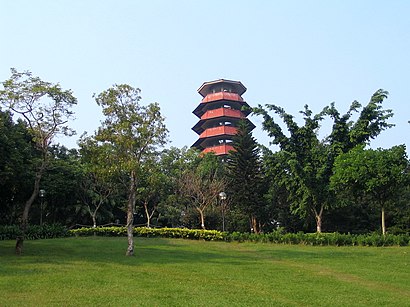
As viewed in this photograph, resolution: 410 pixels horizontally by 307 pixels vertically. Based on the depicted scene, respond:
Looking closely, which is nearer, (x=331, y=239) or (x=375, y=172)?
(x=331, y=239)

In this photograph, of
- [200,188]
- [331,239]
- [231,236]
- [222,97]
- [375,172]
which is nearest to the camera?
[331,239]

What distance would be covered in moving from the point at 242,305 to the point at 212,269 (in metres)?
5.07

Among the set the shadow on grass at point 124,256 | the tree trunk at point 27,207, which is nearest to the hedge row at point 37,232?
the shadow on grass at point 124,256

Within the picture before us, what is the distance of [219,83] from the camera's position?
1933 inches

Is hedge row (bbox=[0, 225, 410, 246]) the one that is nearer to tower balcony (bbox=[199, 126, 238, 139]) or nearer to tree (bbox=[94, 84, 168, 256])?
tree (bbox=[94, 84, 168, 256])

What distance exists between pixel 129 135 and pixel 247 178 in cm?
1689

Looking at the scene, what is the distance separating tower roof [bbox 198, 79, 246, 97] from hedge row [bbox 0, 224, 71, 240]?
85.9 feet

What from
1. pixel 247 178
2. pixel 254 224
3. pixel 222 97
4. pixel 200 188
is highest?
pixel 222 97

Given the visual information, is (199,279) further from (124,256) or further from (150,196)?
(150,196)

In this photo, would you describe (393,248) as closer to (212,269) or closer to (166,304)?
(212,269)

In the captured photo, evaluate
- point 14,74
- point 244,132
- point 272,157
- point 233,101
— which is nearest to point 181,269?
point 14,74

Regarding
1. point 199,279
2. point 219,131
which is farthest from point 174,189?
point 199,279

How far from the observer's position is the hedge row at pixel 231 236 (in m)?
22.0

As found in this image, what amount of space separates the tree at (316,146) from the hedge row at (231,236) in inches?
154
